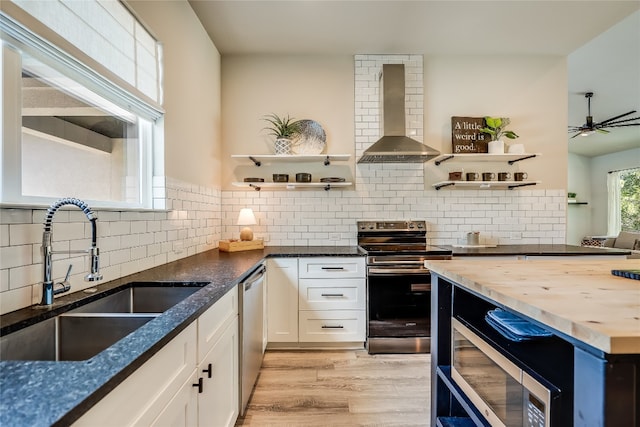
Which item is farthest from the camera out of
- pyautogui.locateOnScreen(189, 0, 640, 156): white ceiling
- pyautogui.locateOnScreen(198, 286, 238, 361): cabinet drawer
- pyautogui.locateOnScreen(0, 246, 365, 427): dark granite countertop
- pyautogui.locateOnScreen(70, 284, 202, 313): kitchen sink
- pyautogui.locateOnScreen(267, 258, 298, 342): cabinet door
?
pyautogui.locateOnScreen(267, 258, 298, 342): cabinet door

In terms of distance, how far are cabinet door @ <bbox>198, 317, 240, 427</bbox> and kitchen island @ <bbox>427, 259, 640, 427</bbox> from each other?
3.37ft

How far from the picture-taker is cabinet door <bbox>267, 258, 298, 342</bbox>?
9.29 feet

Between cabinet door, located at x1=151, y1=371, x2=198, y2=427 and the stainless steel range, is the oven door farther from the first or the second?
cabinet door, located at x1=151, y1=371, x2=198, y2=427

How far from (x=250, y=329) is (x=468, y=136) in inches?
117

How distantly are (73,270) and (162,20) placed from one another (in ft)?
5.79

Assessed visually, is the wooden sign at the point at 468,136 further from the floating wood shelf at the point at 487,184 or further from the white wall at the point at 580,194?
the white wall at the point at 580,194

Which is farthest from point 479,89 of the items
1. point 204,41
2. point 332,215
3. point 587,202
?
point 587,202

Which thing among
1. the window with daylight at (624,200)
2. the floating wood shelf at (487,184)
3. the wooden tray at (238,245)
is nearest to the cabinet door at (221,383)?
the wooden tray at (238,245)

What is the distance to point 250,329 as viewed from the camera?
2100 mm

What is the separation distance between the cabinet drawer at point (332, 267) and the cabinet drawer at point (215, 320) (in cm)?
107

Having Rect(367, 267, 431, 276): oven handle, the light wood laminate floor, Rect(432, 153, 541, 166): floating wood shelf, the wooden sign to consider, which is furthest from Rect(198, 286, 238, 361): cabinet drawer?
the wooden sign

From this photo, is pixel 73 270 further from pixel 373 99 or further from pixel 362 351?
pixel 373 99

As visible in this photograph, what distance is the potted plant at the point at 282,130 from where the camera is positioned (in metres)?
3.29

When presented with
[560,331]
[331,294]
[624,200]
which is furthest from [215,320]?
[624,200]
